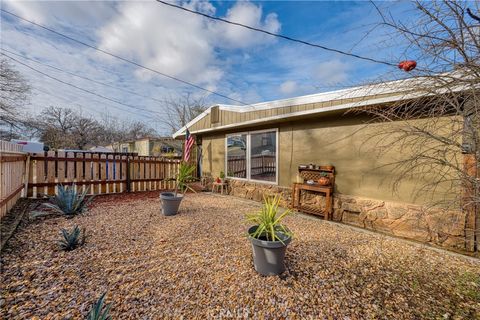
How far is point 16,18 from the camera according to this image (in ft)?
19.0

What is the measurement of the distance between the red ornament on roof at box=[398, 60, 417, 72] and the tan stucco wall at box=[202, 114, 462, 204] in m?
1.95

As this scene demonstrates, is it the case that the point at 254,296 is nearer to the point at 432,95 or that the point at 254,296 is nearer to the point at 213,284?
the point at 213,284

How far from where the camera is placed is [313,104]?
439cm

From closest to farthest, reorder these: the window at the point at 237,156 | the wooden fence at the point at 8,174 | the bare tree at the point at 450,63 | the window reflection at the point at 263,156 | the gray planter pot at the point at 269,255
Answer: the bare tree at the point at 450,63
the gray planter pot at the point at 269,255
the wooden fence at the point at 8,174
the window reflection at the point at 263,156
the window at the point at 237,156

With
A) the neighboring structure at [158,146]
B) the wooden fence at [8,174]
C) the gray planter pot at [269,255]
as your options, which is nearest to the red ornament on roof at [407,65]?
the gray planter pot at [269,255]

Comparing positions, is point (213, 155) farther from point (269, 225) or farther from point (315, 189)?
point (269, 225)

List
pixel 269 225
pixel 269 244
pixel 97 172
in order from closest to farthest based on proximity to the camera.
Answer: pixel 269 244, pixel 269 225, pixel 97 172

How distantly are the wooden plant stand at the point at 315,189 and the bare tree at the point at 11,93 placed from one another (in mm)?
17089

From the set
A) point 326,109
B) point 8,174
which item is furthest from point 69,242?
point 326,109

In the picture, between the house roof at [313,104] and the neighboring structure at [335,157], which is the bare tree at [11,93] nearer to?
the house roof at [313,104]

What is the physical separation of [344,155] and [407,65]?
8.66ft

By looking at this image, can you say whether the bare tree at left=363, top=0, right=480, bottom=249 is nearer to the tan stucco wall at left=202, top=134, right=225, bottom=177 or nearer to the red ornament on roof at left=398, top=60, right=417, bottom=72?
the red ornament on roof at left=398, top=60, right=417, bottom=72

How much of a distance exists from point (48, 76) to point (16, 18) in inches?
128

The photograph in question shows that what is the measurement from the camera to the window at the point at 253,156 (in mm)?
5754
